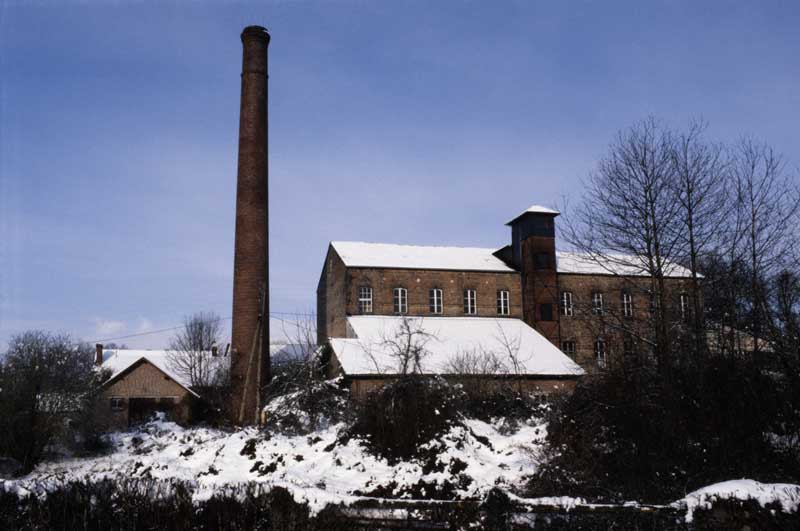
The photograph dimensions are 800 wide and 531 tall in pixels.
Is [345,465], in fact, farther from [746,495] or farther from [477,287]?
[477,287]

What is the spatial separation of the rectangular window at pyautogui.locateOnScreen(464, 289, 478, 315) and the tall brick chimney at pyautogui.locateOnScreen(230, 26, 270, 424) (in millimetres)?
10586

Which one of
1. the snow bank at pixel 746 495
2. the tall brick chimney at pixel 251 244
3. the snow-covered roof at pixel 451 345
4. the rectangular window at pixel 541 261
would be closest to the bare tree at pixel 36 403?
the tall brick chimney at pixel 251 244

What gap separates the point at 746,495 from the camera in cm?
867

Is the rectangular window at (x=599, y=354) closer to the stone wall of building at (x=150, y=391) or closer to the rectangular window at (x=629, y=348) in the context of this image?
the rectangular window at (x=629, y=348)

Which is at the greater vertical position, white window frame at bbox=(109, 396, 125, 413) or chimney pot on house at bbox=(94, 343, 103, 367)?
chimney pot on house at bbox=(94, 343, 103, 367)

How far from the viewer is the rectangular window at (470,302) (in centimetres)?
3322

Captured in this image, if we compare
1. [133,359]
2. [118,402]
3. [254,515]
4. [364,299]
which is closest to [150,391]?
[118,402]

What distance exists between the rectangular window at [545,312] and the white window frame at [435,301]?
15.8ft

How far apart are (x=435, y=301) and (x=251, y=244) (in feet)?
33.1

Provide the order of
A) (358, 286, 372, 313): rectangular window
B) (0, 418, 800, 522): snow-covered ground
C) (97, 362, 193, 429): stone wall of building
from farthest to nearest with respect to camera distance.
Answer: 1. (97, 362, 193, 429): stone wall of building
2. (358, 286, 372, 313): rectangular window
3. (0, 418, 800, 522): snow-covered ground

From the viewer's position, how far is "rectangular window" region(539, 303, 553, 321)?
3300 centimetres

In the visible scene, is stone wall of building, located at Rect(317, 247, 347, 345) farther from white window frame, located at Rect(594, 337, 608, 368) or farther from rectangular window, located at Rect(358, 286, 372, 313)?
white window frame, located at Rect(594, 337, 608, 368)

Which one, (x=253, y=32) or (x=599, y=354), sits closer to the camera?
(x=599, y=354)

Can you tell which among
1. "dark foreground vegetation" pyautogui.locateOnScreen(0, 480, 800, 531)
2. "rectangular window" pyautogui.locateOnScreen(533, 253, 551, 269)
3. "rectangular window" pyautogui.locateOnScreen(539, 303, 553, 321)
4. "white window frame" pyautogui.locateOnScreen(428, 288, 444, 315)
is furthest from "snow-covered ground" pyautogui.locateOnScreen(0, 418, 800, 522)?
"rectangular window" pyautogui.locateOnScreen(533, 253, 551, 269)
